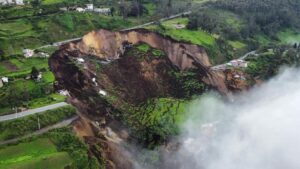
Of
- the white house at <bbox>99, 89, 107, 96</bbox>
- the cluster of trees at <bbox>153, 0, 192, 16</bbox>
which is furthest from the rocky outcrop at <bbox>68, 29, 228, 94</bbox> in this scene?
the cluster of trees at <bbox>153, 0, 192, 16</bbox>

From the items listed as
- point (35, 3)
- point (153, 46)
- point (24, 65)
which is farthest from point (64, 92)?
point (35, 3)

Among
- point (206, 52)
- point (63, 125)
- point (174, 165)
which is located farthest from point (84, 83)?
point (206, 52)

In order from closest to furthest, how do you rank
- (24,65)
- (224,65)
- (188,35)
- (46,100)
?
(46,100), (24,65), (224,65), (188,35)

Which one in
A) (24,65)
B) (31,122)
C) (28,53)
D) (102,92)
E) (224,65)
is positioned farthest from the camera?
(224,65)

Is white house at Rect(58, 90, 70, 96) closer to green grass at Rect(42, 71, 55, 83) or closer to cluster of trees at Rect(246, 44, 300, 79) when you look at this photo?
green grass at Rect(42, 71, 55, 83)

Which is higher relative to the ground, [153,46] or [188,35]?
[188,35]

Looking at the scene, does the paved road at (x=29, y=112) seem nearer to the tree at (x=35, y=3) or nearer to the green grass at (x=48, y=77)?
the green grass at (x=48, y=77)

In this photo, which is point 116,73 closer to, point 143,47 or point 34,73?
point 143,47
